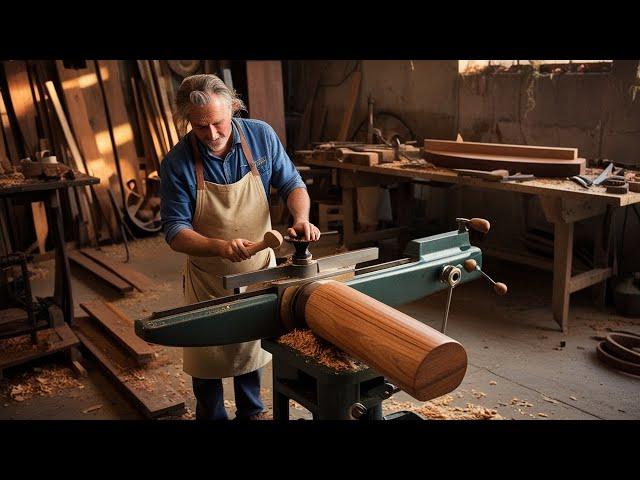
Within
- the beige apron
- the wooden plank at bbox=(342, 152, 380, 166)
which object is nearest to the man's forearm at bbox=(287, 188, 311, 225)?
the beige apron

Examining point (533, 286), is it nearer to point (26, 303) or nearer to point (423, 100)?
point (423, 100)

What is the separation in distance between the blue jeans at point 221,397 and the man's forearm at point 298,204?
711 millimetres

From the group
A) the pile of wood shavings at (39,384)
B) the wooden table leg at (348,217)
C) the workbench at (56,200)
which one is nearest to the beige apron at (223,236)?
the pile of wood shavings at (39,384)

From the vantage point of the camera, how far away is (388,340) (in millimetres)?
1345

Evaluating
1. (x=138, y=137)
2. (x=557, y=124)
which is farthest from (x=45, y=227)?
(x=557, y=124)

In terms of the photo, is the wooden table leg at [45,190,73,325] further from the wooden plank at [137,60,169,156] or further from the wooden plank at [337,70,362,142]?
the wooden plank at [337,70,362,142]

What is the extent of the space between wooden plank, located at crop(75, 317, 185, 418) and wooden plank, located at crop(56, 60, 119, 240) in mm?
2338

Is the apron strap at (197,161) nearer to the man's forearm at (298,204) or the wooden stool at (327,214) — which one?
the man's forearm at (298,204)

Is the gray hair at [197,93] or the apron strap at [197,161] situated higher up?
the gray hair at [197,93]

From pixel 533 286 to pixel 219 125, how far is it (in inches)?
125

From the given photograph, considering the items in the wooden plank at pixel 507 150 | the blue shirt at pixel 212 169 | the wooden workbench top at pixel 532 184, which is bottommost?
the wooden workbench top at pixel 532 184

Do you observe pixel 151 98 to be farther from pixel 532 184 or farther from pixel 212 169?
pixel 212 169

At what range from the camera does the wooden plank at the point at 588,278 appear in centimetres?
373

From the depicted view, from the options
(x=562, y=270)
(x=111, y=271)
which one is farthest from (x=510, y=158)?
(x=111, y=271)
